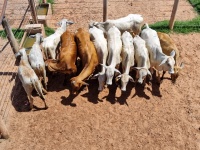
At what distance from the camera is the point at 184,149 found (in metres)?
7.20

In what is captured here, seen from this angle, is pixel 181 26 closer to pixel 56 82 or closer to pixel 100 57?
pixel 100 57

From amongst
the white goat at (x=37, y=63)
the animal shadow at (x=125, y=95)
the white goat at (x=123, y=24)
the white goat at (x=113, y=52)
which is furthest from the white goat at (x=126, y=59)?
the white goat at (x=37, y=63)

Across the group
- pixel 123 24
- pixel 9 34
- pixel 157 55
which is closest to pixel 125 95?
pixel 157 55

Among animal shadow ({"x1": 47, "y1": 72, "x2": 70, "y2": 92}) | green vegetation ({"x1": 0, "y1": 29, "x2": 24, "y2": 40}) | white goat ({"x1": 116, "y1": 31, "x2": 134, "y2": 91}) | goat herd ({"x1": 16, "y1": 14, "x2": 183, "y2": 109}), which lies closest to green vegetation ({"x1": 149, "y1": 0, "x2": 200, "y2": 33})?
goat herd ({"x1": 16, "y1": 14, "x2": 183, "y2": 109})

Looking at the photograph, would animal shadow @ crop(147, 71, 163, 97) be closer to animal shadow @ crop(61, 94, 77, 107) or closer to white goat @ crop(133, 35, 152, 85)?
white goat @ crop(133, 35, 152, 85)

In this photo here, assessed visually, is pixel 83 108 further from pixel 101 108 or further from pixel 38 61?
pixel 38 61

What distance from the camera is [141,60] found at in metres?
8.51

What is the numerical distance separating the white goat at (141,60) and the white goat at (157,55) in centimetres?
22

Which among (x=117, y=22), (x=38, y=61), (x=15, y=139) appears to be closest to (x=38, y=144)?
(x=15, y=139)

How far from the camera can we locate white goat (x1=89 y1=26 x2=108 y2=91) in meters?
8.16

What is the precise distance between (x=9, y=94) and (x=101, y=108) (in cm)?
301

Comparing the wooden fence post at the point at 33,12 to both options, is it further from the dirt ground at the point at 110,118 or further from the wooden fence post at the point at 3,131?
the wooden fence post at the point at 3,131

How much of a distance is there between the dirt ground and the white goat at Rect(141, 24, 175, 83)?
790 mm

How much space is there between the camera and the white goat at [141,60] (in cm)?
828
